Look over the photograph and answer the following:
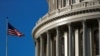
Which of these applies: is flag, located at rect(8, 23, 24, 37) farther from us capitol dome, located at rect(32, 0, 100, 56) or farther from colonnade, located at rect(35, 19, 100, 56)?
colonnade, located at rect(35, 19, 100, 56)

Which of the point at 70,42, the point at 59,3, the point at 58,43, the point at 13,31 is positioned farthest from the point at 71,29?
the point at 13,31

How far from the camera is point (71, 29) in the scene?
155 meters

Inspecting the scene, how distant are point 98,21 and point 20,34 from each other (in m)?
10.2

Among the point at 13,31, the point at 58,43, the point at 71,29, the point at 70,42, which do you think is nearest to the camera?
the point at 13,31

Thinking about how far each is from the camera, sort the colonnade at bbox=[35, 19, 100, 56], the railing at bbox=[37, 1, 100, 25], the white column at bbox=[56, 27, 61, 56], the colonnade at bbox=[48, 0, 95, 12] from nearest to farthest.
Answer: the colonnade at bbox=[35, 19, 100, 56] < the railing at bbox=[37, 1, 100, 25] < the white column at bbox=[56, 27, 61, 56] < the colonnade at bbox=[48, 0, 95, 12]

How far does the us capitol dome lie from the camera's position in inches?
6014

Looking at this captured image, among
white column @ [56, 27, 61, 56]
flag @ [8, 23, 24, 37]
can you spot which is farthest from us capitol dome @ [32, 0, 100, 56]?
flag @ [8, 23, 24, 37]

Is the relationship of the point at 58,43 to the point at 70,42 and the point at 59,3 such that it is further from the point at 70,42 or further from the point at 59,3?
the point at 59,3

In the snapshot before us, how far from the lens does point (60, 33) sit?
157 meters

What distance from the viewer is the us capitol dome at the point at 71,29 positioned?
15275 centimetres

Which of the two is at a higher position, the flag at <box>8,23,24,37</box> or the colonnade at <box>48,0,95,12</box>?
the colonnade at <box>48,0,95,12</box>

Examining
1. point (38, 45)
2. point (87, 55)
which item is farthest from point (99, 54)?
point (38, 45)

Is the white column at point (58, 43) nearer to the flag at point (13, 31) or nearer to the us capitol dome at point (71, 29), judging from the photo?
the us capitol dome at point (71, 29)

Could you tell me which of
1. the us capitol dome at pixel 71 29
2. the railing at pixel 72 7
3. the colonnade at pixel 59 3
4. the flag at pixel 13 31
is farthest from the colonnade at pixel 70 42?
the flag at pixel 13 31
